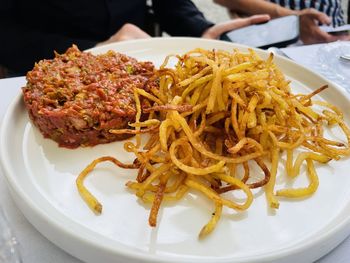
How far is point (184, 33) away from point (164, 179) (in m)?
1.40

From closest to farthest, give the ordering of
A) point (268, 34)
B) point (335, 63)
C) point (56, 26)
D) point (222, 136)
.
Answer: point (222, 136)
point (335, 63)
point (268, 34)
point (56, 26)

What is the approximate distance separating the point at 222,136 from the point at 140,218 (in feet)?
0.96

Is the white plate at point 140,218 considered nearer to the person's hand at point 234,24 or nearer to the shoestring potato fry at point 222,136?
the shoestring potato fry at point 222,136

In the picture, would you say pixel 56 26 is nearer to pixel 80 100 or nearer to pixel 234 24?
pixel 234 24

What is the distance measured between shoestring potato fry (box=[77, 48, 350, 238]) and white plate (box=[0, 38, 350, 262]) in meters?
0.02

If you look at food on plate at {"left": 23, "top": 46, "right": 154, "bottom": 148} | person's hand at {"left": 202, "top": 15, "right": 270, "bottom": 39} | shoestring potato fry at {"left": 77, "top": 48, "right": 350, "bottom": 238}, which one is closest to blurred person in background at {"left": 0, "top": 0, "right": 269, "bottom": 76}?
person's hand at {"left": 202, "top": 15, "right": 270, "bottom": 39}

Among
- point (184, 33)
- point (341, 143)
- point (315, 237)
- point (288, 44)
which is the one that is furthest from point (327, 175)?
point (184, 33)

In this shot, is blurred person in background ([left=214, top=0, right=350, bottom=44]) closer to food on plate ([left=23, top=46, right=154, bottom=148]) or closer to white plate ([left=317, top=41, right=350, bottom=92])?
white plate ([left=317, top=41, right=350, bottom=92])

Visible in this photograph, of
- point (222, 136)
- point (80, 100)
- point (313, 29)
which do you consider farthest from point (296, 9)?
point (80, 100)

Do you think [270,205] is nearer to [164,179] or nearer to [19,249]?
[164,179]

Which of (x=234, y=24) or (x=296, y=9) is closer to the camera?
(x=234, y=24)

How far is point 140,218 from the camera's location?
81cm

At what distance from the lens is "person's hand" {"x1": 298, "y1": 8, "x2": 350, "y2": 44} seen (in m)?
1.89

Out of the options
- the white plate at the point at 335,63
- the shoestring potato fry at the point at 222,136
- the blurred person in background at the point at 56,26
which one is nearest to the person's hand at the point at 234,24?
the blurred person in background at the point at 56,26
